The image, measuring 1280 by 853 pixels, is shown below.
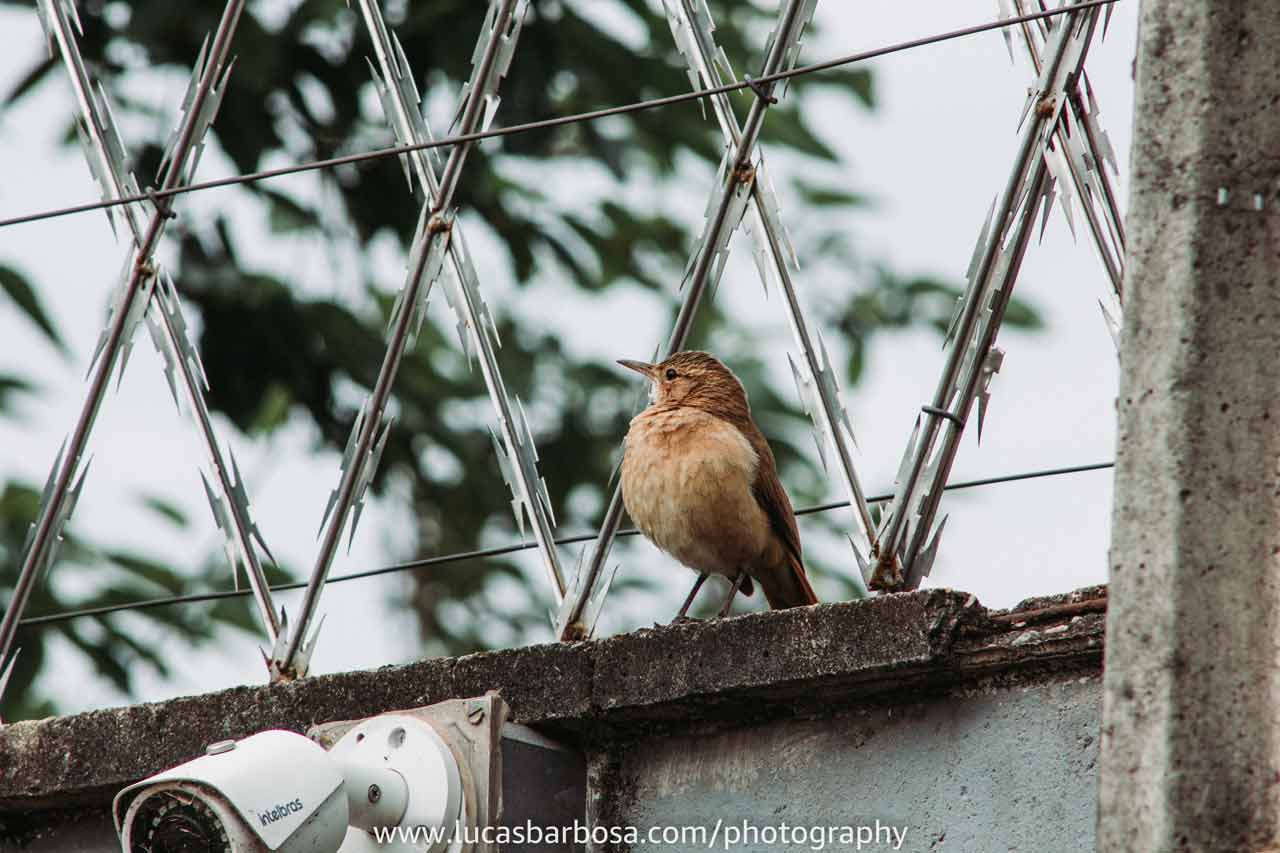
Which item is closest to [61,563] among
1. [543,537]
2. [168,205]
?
[168,205]

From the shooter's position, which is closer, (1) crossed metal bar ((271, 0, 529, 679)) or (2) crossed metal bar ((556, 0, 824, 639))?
(2) crossed metal bar ((556, 0, 824, 639))

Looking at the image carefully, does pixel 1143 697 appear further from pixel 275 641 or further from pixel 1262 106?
pixel 275 641

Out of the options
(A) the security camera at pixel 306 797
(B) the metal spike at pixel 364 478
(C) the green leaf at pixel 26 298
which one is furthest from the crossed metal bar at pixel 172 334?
(C) the green leaf at pixel 26 298

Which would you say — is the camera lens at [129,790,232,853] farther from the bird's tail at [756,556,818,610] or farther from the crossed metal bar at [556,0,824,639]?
the bird's tail at [756,556,818,610]

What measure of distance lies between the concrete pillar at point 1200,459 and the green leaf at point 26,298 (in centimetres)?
744

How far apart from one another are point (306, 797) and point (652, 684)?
677 millimetres

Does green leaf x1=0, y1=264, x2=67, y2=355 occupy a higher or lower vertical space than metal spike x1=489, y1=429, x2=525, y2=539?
higher

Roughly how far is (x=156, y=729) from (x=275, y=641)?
31cm

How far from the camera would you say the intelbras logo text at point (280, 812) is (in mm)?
3404

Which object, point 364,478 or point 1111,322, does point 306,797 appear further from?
point 1111,322

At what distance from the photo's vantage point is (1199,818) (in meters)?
2.45

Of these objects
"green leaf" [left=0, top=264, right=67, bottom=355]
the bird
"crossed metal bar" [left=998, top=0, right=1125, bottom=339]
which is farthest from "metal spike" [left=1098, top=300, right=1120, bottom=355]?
"green leaf" [left=0, top=264, right=67, bottom=355]

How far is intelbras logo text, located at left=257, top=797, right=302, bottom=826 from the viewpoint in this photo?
134 inches

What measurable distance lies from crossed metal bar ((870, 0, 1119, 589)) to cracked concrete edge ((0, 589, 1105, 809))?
0.99 ft
